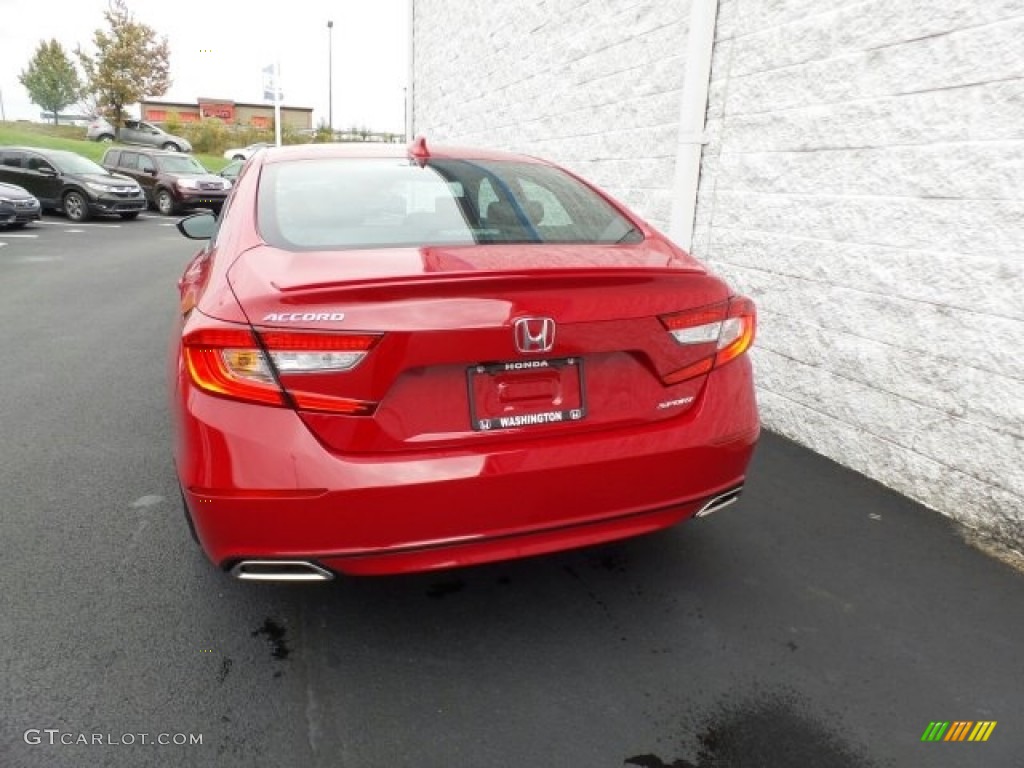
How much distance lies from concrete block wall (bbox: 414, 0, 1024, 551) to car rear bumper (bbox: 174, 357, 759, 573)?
1711 mm

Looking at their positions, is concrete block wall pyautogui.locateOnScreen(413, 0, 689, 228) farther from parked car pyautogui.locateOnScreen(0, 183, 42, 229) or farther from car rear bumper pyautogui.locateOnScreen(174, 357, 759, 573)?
parked car pyautogui.locateOnScreen(0, 183, 42, 229)

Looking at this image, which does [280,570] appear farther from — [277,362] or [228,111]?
[228,111]

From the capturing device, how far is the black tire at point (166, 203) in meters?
20.2

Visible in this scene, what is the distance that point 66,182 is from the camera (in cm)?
1706

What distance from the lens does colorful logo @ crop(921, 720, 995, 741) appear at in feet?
6.73

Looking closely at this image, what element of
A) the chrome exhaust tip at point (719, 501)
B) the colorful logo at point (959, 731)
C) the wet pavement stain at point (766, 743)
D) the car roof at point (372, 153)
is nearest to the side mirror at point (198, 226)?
the car roof at point (372, 153)

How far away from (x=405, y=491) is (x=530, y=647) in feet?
2.67

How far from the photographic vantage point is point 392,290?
1921 millimetres

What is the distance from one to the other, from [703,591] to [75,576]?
2.34 meters

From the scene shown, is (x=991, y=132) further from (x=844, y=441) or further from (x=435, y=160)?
(x=435, y=160)

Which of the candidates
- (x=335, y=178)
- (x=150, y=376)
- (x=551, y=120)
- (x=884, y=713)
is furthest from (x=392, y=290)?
(x=551, y=120)

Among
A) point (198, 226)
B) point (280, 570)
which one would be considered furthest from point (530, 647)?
point (198, 226)

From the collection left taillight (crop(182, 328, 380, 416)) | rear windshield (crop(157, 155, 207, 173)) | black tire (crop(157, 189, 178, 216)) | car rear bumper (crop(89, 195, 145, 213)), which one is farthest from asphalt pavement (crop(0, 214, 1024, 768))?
rear windshield (crop(157, 155, 207, 173))

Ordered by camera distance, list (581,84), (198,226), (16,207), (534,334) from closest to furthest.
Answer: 1. (534,334)
2. (198,226)
3. (581,84)
4. (16,207)
